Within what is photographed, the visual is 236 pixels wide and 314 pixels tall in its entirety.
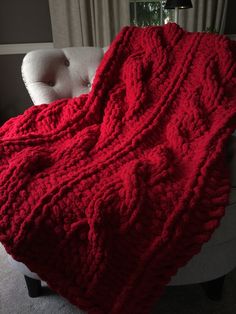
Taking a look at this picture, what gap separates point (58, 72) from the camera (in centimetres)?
124

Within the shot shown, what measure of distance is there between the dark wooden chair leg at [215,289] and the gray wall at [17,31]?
2116 millimetres

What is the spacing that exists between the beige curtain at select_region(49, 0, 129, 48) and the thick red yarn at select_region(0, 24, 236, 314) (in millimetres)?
1387

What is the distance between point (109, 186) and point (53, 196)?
0.14 meters

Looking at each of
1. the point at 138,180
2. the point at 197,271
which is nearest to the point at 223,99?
the point at 138,180

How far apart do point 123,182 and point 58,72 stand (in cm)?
71

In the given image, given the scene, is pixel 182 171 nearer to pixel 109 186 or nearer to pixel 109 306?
pixel 109 186

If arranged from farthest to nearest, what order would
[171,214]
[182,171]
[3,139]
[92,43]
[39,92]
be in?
[92,43] → [39,92] → [3,139] → [182,171] → [171,214]

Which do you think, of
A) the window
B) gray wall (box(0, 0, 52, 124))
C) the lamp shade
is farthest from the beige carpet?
the window

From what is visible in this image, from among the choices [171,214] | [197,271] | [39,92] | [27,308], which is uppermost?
[39,92]

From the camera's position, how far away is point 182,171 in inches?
31.2

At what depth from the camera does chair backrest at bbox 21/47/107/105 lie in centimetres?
120

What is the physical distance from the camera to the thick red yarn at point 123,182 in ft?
2.24

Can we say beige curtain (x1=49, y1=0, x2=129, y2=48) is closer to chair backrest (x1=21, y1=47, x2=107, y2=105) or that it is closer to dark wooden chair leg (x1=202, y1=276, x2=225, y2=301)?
chair backrest (x1=21, y1=47, x2=107, y2=105)

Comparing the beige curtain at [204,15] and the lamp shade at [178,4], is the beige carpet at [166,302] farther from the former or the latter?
the beige curtain at [204,15]
